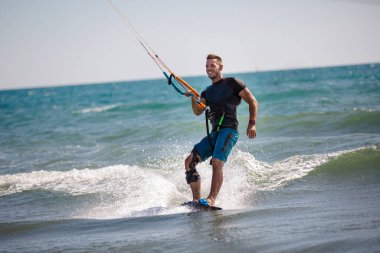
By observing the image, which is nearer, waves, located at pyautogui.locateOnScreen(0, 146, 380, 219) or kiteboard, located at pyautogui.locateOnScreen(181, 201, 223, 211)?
kiteboard, located at pyautogui.locateOnScreen(181, 201, 223, 211)

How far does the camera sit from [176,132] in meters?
19.4

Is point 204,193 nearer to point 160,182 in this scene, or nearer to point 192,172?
point 160,182

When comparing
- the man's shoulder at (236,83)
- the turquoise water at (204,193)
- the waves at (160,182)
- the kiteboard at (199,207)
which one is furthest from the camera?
the waves at (160,182)

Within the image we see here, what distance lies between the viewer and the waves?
818 centimetres

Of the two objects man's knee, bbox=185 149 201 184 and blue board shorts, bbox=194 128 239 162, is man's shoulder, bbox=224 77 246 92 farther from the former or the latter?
man's knee, bbox=185 149 201 184

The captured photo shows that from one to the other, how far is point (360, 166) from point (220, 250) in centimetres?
519

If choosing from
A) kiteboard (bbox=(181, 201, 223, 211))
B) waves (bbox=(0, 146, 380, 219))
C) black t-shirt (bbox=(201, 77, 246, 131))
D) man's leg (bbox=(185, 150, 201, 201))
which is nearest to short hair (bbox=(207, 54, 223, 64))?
black t-shirt (bbox=(201, 77, 246, 131))

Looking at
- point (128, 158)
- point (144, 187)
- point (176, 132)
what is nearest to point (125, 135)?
point (176, 132)

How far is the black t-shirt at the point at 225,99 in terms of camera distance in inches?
286

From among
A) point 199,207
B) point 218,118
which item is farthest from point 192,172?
point 218,118

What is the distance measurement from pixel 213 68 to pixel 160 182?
2959 millimetres

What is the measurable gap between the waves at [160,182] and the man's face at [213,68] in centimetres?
186

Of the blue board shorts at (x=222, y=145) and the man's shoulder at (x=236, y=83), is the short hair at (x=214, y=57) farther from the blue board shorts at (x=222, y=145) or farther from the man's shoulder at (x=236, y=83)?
the blue board shorts at (x=222, y=145)

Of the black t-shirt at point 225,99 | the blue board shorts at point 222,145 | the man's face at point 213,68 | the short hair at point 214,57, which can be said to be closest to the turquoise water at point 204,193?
the blue board shorts at point 222,145
